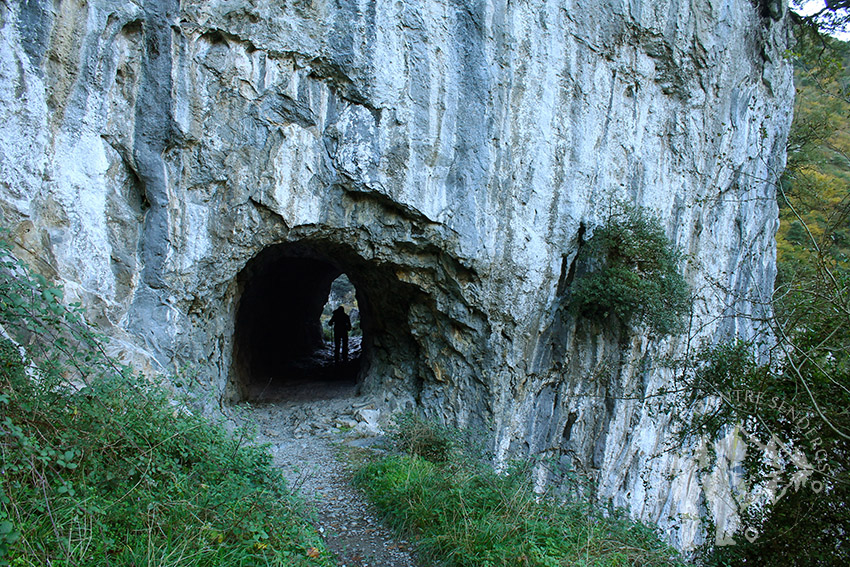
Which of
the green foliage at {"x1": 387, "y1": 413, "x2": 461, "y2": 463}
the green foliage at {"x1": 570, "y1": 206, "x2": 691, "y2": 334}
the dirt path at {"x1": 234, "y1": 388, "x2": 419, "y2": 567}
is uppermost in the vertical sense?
the green foliage at {"x1": 570, "y1": 206, "x2": 691, "y2": 334}

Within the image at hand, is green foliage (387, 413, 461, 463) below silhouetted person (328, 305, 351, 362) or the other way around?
below

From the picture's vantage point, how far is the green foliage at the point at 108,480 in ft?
9.83

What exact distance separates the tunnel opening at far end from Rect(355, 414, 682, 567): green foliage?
5181mm

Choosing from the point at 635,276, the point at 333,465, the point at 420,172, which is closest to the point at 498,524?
the point at 333,465

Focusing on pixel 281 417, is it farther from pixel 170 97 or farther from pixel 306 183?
pixel 170 97

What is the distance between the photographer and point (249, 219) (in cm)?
702

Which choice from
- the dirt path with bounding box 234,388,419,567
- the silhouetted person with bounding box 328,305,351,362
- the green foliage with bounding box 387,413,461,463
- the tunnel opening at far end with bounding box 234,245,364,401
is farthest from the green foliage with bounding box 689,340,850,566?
the silhouetted person with bounding box 328,305,351,362

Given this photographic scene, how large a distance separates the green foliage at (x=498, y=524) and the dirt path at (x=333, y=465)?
231 millimetres

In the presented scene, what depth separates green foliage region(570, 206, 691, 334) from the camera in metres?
8.34

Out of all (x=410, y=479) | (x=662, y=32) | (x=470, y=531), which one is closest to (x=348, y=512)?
(x=410, y=479)

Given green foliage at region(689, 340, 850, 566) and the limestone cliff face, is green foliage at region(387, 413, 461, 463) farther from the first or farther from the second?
green foliage at region(689, 340, 850, 566)

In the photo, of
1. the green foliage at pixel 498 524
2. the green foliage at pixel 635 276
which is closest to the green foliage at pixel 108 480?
the green foliage at pixel 498 524

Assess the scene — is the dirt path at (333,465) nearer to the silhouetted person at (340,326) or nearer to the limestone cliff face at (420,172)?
the limestone cliff face at (420,172)

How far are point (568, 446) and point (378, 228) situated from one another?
5.43 metres
